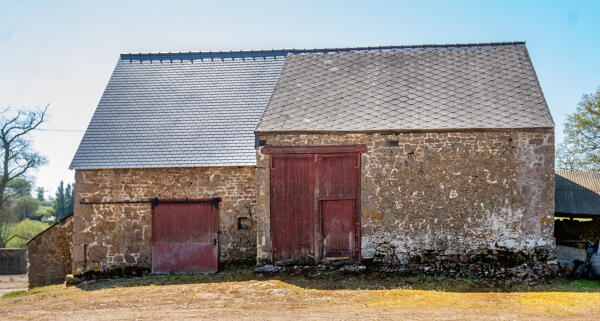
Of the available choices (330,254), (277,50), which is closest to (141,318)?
(330,254)

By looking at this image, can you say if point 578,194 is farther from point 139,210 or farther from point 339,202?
point 139,210

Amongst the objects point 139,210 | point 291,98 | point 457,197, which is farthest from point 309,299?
point 139,210

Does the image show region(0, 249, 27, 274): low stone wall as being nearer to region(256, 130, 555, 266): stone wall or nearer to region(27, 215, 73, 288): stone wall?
region(27, 215, 73, 288): stone wall

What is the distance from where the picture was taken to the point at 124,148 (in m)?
12.9

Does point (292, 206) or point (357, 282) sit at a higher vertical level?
point (292, 206)

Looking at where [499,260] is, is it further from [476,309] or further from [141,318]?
[141,318]

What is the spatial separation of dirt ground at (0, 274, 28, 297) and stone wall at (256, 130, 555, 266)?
12736 millimetres

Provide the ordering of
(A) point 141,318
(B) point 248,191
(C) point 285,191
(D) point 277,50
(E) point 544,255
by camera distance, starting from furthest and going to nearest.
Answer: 1. (D) point 277,50
2. (B) point 248,191
3. (C) point 285,191
4. (E) point 544,255
5. (A) point 141,318

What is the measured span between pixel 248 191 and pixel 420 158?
4.45m

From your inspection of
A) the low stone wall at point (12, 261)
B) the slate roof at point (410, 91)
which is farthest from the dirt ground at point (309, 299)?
the low stone wall at point (12, 261)

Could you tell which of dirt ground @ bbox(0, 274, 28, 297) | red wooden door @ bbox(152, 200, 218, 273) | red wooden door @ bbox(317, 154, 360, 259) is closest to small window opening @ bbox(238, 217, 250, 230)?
red wooden door @ bbox(152, 200, 218, 273)

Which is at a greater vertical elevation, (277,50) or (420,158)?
(277,50)

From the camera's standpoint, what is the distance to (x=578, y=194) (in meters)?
11.9

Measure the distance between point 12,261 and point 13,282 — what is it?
3.69 meters
